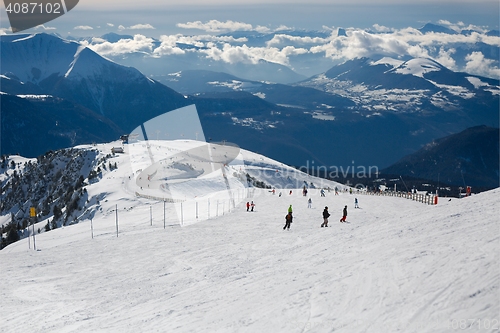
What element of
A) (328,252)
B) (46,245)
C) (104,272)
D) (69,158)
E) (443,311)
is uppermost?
(443,311)

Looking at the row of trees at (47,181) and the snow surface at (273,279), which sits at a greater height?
the snow surface at (273,279)

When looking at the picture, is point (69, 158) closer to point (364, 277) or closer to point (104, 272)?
point (104, 272)

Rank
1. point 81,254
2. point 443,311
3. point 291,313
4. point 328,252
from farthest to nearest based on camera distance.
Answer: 1. point 81,254
2. point 328,252
3. point 291,313
4. point 443,311

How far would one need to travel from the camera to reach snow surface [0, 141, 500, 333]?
13609mm

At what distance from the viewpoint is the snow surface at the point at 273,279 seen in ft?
44.7

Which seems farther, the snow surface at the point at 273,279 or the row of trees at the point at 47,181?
the row of trees at the point at 47,181

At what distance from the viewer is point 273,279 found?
18.1 m

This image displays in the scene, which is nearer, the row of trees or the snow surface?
the snow surface

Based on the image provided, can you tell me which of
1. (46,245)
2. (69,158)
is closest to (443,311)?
(46,245)

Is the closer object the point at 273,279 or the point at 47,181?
the point at 273,279

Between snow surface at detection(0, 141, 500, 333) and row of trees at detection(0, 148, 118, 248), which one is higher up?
snow surface at detection(0, 141, 500, 333)

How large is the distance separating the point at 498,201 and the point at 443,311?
1137 centimetres

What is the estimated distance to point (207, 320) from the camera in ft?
49.0

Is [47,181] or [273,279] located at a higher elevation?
[273,279]
